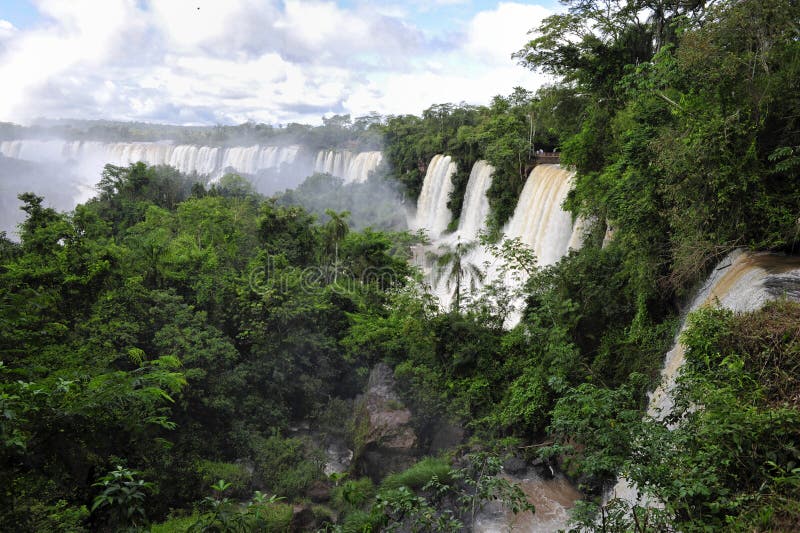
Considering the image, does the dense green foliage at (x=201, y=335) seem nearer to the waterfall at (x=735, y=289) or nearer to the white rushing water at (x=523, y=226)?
the white rushing water at (x=523, y=226)

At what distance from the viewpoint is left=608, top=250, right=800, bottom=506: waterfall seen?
569 centimetres

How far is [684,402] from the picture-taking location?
4.64 m

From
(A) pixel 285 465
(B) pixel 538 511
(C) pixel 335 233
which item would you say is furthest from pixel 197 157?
(B) pixel 538 511

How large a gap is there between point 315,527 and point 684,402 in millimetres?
9566

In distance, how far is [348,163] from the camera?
52.3 meters

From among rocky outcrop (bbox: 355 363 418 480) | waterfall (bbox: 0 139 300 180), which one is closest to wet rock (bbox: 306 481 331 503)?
rocky outcrop (bbox: 355 363 418 480)

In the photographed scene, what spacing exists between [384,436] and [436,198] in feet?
80.4

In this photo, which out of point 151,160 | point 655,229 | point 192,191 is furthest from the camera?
point 151,160

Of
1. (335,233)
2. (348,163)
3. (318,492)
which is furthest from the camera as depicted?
(348,163)

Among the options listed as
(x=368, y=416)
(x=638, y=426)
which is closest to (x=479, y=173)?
(x=368, y=416)

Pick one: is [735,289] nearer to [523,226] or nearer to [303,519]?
[303,519]

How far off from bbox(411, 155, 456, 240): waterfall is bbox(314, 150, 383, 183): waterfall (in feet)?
37.8

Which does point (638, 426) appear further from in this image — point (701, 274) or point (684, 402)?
point (701, 274)

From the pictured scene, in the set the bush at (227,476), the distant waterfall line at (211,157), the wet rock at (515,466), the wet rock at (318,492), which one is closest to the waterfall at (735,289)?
the wet rock at (515,466)
